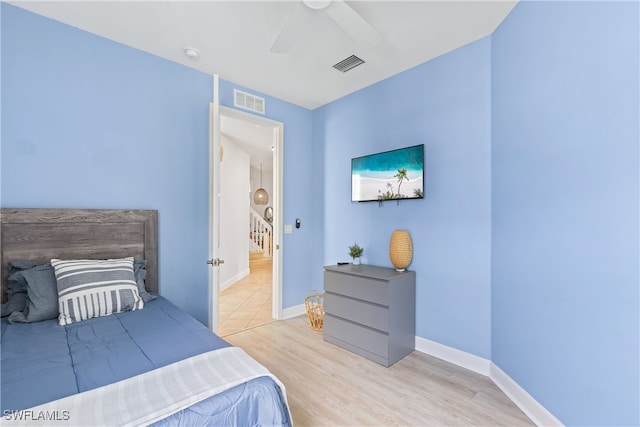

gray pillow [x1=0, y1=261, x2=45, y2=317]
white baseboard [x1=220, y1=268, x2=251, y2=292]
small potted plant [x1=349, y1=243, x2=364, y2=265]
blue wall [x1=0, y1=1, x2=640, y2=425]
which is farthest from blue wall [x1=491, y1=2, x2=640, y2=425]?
white baseboard [x1=220, y1=268, x2=251, y2=292]

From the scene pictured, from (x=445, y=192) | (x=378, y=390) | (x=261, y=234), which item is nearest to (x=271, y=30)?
(x=445, y=192)

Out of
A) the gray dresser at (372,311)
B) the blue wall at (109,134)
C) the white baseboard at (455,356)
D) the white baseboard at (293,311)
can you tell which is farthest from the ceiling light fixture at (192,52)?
the white baseboard at (455,356)

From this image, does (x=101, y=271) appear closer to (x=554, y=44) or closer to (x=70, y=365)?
(x=70, y=365)

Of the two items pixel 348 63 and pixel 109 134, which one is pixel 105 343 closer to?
pixel 109 134

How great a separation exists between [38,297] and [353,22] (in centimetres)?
262

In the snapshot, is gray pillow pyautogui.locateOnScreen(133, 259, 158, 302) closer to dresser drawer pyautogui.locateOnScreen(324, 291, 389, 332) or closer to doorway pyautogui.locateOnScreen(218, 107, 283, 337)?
doorway pyautogui.locateOnScreen(218, 107, 283, 337)

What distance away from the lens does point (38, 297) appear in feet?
5.81

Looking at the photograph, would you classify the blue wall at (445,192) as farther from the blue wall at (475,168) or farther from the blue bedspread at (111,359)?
the blue bedspread at (111,359)

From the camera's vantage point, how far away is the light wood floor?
1781 millimetres

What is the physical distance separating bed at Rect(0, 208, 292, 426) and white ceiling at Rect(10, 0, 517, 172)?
1.45 m

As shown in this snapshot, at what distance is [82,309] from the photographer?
1776mm

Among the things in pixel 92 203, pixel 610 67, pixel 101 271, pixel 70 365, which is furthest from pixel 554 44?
pixel 92 203

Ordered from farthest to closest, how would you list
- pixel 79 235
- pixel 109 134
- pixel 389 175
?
pixel 389 175 < pixel 109 134 < pixel 79 235

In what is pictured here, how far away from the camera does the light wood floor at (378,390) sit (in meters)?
1.78
